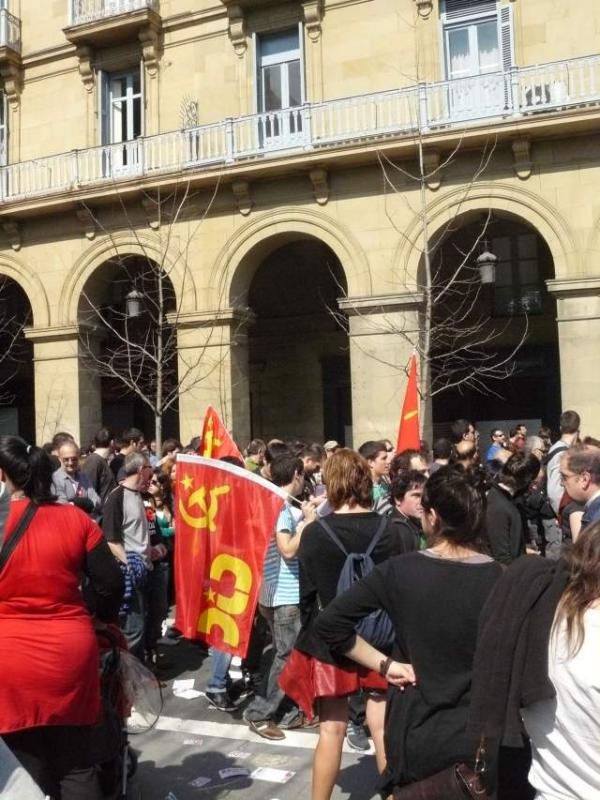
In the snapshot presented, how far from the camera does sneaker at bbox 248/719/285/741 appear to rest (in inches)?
220

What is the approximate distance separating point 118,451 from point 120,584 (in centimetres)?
847

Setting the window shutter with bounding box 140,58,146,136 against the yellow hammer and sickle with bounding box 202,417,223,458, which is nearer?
the yellow hammer and sickle with bounding box 202,417,223,458

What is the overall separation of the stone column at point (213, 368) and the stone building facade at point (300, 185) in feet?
0.15

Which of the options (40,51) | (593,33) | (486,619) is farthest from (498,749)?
(40,51)

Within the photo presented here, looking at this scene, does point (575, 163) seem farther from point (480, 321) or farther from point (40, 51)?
point (40, 51)

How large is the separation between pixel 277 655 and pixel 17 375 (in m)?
19.3

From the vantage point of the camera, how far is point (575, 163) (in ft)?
47.0

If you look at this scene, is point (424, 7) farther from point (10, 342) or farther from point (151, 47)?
point (10, 342)

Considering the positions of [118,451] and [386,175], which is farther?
[386,175]

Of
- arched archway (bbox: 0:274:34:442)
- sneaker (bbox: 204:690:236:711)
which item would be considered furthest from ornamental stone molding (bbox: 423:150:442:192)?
arched archway (bbox: 0:274:34:442)

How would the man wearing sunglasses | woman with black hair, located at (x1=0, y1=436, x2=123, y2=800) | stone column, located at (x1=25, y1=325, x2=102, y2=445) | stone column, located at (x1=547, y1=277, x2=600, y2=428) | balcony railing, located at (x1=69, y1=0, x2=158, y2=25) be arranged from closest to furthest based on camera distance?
woman with black hair, located at (x1=0, y1=436, x2=123, y2=800) < the man wearing sunglasses < stone column, located at (x1=547, y1=277, x2=600, y2=428) < balcony railing, located at (x1=69, y1=0, x2=158, y2=25) < stone column, located at (x1=25, y1=325, x2=102, y2=445)

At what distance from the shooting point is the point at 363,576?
141 inches

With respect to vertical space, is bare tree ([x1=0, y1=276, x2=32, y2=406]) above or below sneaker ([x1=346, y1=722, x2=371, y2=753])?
above

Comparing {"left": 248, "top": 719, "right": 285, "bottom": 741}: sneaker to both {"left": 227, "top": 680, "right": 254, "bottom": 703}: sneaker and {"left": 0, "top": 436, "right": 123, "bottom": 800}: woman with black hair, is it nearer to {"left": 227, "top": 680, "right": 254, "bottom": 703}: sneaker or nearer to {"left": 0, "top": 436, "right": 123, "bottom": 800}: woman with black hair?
{"left": 227, "top": 680, "right": 254, "bottom": 703}: sneaker
